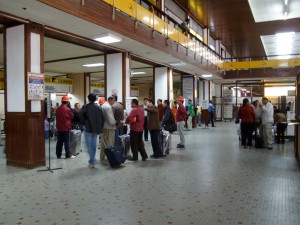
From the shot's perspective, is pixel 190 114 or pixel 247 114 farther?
pixel 190 114

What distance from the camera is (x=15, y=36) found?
20.7 feet

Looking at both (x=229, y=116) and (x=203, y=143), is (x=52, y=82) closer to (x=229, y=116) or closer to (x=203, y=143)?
(x=203, y=143)

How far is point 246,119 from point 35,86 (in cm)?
586

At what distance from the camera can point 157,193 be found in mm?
4594

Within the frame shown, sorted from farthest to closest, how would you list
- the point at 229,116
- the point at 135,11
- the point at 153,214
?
the point at 229,116 < the point at 135,11 < the point at 153,214

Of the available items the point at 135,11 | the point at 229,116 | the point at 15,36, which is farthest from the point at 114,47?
the point at 229,116

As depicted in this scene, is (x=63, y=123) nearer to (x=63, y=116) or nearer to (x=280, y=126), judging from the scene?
(x=63, y=116)

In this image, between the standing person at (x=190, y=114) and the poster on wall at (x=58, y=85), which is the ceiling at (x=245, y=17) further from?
the poster on wall at (x=58, y=85)

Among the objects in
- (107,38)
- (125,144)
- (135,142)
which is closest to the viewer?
(135,142)

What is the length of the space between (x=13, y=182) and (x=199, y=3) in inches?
464

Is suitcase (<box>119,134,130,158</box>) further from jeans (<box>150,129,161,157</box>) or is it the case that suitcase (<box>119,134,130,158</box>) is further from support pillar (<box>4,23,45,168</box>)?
support pillar (<box>4,23,45,168</box>)

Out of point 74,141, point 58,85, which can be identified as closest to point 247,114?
point 74,141

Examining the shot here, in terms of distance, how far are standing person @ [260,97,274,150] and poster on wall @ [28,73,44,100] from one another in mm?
6273

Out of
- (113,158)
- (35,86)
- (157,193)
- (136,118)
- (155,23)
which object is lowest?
(157,193)
